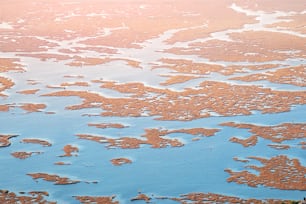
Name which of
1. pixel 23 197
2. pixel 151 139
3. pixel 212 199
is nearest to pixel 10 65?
pixel 151 139

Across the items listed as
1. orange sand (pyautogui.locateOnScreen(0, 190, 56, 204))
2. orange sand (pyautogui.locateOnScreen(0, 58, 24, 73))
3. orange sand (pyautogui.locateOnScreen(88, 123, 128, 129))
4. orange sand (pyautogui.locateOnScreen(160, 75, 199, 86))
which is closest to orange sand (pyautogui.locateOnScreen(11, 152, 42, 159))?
orange sand (pyautogui.locateOnScreen(0, 190, 56, 204))

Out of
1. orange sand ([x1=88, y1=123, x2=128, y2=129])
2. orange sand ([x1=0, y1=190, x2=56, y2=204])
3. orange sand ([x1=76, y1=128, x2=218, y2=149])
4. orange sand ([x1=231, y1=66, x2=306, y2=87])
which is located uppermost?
orange sand ([x1=231, y1=66, x2=306, y2=87])

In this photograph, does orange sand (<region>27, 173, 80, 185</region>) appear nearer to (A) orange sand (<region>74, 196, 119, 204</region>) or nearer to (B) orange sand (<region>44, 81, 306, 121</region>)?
(A) orange sand (<region>74, 196, 119, 204</region>)

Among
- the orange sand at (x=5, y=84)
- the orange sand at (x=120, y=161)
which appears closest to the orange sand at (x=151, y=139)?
the orange sand at (x=120, y=161)

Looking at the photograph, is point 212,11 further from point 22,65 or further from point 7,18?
point 22,65

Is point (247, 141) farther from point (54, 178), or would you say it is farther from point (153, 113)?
Result: point (54, 178)

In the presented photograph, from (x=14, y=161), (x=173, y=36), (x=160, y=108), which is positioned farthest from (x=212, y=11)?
(x=14, y=161)

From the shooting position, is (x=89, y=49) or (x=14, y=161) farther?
(x=89, y=49)

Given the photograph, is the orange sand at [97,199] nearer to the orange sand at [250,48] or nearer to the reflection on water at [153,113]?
the reflection on water at [153,113]
